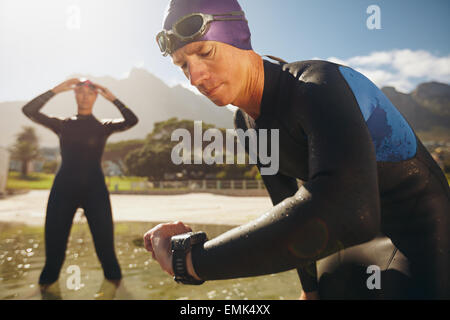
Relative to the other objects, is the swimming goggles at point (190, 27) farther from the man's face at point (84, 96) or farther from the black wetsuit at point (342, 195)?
the man's face at point (84, 96)

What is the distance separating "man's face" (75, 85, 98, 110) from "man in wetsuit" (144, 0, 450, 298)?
3295 millimetres

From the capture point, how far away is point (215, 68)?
3.46 feet

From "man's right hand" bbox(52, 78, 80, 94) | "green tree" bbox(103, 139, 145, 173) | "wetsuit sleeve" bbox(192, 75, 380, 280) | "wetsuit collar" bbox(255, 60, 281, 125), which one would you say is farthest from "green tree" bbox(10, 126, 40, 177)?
"wetsuit sleeve" bbox(192, 75, 380, 280)

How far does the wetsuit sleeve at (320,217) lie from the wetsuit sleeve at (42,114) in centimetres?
402

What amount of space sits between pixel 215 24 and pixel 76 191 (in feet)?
11.1

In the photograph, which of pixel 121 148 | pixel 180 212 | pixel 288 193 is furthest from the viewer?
pixel 121 148

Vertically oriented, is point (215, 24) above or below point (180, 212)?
above

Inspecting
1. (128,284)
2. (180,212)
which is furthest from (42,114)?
(180,212)

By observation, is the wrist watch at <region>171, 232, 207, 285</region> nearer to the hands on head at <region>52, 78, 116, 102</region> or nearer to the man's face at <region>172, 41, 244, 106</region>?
the man's face at <region>172, 41, 244, 106</region>

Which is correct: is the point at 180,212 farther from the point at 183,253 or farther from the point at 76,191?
the point at 183,253

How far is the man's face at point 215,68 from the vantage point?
3.47 feet

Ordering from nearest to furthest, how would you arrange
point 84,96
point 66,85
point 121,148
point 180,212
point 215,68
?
point 215,68
point 66,85
point 84,96
point 180,212
point 121,148

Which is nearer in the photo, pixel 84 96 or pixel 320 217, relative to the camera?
pixel 320 217
